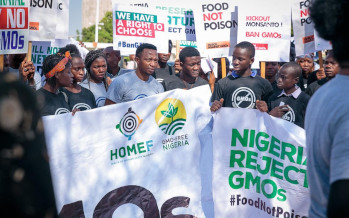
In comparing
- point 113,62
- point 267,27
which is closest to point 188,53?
point 267,27

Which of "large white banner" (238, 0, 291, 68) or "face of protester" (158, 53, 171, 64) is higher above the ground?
"large white banner" (238, 0, 291, 68)

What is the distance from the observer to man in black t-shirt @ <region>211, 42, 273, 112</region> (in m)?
5.90

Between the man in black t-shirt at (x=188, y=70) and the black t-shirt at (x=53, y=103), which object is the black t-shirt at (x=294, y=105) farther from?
the black t-shirt at (x=53, y=103)

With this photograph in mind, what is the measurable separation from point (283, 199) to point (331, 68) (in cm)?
217

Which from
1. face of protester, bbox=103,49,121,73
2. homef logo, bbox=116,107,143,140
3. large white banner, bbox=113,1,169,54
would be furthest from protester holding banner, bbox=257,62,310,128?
face of protester, bbox=103,49,121,73

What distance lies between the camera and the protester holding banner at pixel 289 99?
17.5 feet

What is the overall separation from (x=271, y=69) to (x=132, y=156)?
12.9ft

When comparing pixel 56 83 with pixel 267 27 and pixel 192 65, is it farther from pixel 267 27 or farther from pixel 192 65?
pixel 267 27

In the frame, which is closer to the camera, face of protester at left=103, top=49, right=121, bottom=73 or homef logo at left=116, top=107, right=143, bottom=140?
homef logo at left=116, top=107, right=143, bottom=140

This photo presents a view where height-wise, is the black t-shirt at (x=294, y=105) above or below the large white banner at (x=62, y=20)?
below

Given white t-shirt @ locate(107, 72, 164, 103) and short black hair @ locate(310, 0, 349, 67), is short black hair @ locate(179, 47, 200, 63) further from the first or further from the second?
short black hair @ locate(310, 0, 349, 67)

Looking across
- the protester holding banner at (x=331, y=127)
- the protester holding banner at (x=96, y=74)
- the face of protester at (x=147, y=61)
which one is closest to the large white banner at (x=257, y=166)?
the face of protester at (x=147, y=61)

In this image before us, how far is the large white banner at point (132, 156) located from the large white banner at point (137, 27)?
146 inches

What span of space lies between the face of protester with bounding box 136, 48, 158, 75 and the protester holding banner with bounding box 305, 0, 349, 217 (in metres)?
4.31
